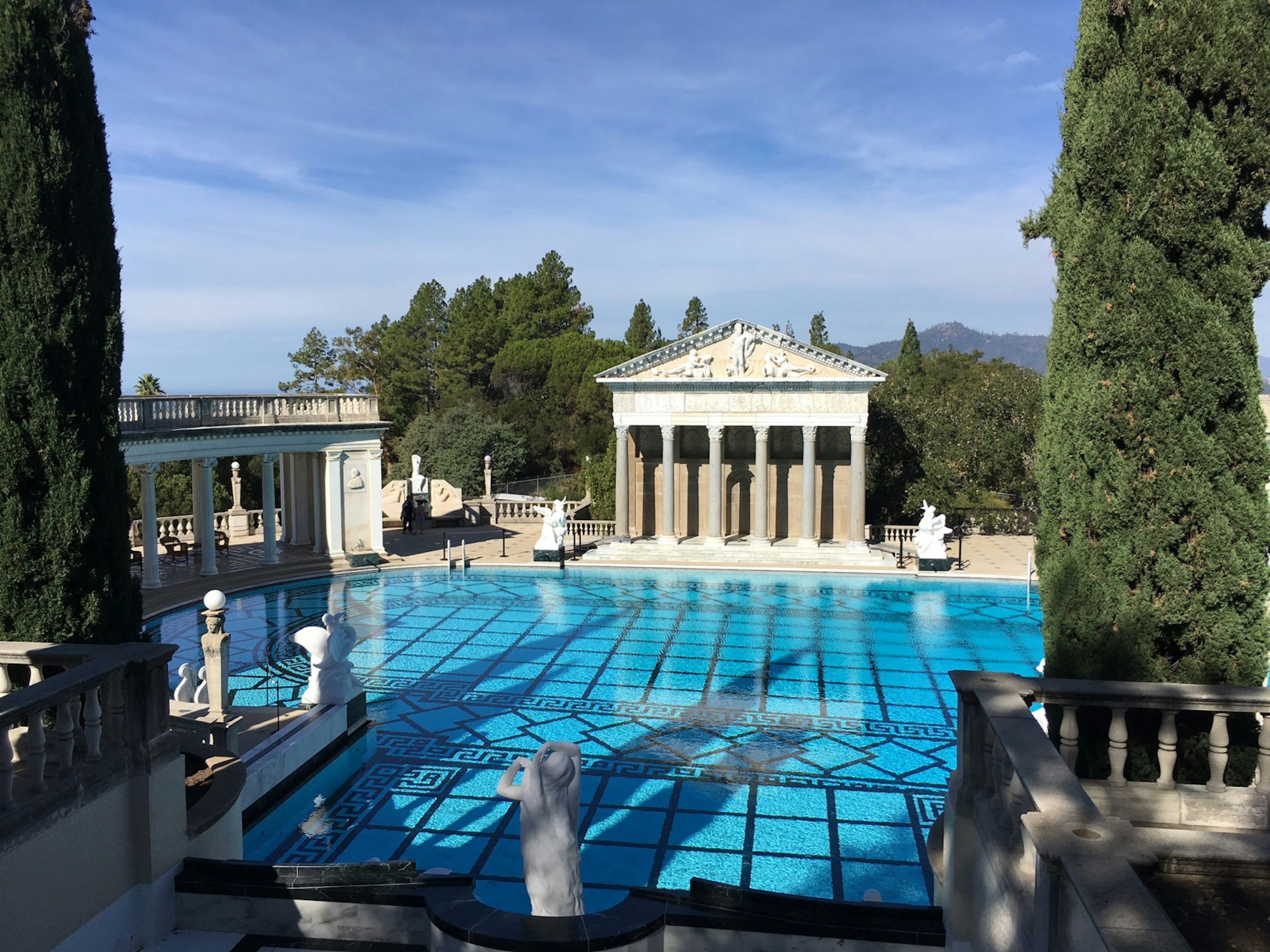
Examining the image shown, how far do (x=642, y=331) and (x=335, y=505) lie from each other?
48035mm

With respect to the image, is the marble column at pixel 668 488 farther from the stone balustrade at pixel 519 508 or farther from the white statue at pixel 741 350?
the stone balustrade at pixel 519 508

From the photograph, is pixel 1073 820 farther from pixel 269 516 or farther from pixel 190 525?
pixel 190 525

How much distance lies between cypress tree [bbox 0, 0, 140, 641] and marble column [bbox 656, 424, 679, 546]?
26459mm

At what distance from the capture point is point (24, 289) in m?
7.77

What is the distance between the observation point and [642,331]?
249ft

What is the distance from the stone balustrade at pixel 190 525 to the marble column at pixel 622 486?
462 inches

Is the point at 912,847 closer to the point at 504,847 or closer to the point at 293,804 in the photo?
the point at 504,847

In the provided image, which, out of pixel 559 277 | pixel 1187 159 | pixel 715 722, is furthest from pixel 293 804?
pixel 559 277

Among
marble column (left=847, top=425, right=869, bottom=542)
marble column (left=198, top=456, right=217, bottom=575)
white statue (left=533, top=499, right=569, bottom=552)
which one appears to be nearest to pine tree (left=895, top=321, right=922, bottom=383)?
marble column (left=847, top=425, right=869, bottom=542)

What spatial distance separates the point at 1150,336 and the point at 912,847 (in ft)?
22.0

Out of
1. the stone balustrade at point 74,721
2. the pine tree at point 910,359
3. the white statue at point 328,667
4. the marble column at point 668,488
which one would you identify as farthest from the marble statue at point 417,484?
the pine tree at point 910,359

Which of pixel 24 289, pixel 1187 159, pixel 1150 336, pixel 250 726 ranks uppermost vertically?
pixel 1187 159

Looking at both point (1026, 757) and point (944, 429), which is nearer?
point (1026, 757)

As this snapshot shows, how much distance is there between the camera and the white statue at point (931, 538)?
29984 mm
